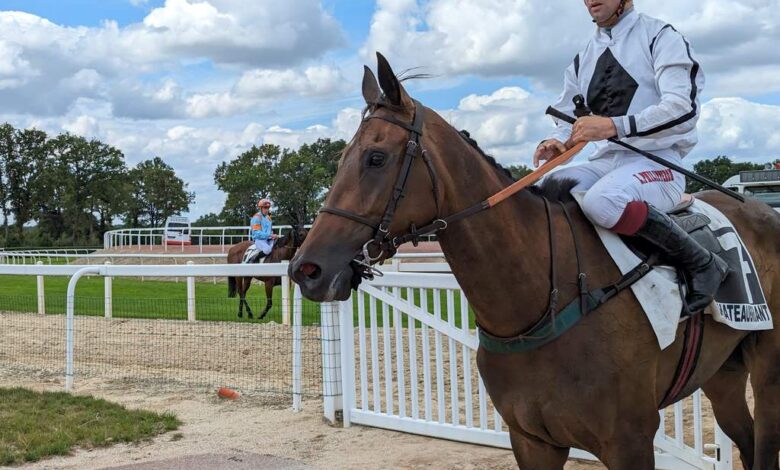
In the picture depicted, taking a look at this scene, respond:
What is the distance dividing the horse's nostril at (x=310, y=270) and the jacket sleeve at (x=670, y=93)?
1396 millimetres

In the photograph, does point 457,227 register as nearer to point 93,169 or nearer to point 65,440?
point 65,440

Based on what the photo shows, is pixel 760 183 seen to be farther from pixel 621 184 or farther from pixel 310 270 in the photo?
pixel 310 270

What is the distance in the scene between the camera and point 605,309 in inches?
110

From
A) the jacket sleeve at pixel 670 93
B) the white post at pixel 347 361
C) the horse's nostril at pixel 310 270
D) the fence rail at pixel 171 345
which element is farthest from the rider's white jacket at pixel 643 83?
the fence rail at pixel 171 345

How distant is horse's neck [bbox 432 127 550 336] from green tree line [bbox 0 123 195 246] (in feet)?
220

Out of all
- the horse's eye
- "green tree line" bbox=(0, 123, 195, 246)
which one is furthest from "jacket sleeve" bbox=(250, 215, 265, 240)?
"green tree line" bbox=(0, 123, 195, 246)

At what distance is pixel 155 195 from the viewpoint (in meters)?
79.2

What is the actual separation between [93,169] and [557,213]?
77277 mm

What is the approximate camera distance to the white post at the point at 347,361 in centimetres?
625

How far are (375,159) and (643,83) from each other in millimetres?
1400

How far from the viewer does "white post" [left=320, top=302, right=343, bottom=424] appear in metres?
6.33

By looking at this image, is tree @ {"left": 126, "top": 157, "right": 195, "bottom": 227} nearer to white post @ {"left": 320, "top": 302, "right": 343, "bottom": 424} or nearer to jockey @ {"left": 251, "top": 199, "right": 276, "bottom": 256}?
jockey @ {"left": 251, "top": 199, "right": 276, "bottom": 256}

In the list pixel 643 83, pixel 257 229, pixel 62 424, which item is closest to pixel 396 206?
pixel 643 83

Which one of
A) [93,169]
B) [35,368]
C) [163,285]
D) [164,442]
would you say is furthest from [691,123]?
[93,169]
